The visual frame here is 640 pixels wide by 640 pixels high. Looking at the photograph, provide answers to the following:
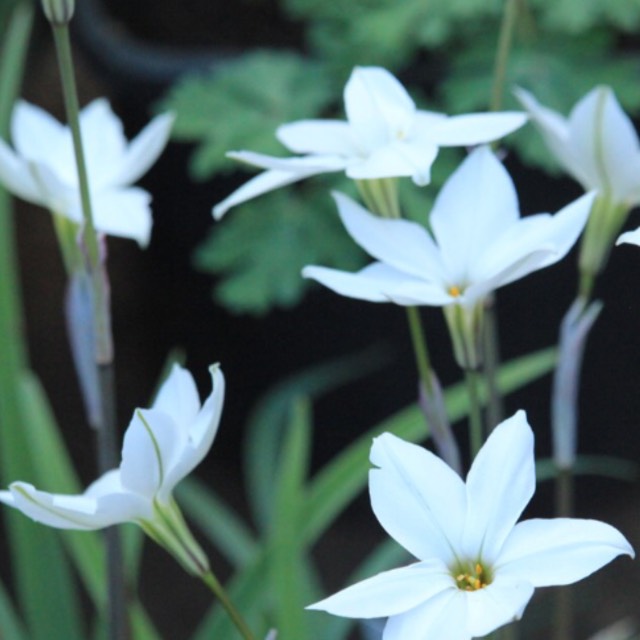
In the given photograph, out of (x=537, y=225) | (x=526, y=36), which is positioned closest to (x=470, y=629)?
(x=537, y=225)

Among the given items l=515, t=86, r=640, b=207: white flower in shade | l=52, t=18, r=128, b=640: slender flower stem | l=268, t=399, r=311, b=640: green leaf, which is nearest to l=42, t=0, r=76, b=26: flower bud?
l=52, t=18, r=128, b=640: slender flower stem

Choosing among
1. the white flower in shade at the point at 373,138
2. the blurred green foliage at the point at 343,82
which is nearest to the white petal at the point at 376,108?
the white flower in shade at the point at 373,138

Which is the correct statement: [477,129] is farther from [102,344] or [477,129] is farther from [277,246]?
[277,246]

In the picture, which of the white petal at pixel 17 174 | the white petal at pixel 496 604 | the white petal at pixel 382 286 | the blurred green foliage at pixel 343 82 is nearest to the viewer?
the white petal at pixel 496 604

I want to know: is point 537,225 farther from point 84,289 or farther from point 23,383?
point 23,383

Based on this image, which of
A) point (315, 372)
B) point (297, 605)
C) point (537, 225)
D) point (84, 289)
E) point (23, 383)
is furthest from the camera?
point (315, 372)

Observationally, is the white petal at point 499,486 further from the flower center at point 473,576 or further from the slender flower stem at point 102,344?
the slender flower stem at point 102,344

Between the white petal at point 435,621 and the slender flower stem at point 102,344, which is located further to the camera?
the slender flower stem at point 102,344
